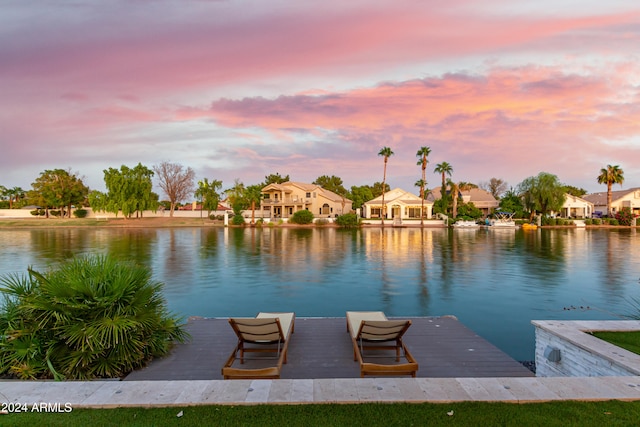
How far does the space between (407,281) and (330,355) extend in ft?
38.8

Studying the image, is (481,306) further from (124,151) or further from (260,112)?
(124,151)

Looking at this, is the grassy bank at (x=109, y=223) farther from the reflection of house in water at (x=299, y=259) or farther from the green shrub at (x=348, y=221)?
the reflection of house in water at (x=299, y=259)

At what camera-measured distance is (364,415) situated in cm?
368

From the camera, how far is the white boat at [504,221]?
58225 millimetres

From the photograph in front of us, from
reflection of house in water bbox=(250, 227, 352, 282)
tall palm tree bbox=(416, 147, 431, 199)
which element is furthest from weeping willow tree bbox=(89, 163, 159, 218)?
tall palm tree bbox=(416, 147, 431, 199)

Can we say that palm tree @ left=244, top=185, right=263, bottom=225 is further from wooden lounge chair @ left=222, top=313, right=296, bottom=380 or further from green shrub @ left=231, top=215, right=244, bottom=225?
wooden lounge chair @ left=222, top=313, right=296, bottom=380

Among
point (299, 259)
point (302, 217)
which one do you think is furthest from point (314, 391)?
point (302, 217)

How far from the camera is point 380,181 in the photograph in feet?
290

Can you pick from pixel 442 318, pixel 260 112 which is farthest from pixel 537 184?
pixel 442 318

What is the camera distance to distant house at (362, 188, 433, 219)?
64.4 meters

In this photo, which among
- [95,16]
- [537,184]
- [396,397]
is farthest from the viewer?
[537,184]

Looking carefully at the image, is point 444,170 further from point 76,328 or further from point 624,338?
point 76,328

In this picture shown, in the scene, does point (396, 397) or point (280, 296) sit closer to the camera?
point (396, 397)

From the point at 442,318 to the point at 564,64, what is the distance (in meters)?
23.7
